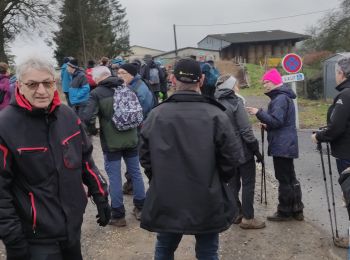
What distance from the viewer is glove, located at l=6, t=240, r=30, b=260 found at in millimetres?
2648

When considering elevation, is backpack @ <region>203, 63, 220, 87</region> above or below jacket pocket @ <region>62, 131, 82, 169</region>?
above

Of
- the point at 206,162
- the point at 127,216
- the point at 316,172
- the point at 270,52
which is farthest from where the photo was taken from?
the point at 270,52

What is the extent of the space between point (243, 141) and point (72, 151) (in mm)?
2684

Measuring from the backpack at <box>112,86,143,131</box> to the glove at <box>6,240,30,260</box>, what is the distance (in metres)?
2.70

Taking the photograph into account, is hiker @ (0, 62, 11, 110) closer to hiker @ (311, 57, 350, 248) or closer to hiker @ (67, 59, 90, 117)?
hiker @ (67, 59, 90, 117)

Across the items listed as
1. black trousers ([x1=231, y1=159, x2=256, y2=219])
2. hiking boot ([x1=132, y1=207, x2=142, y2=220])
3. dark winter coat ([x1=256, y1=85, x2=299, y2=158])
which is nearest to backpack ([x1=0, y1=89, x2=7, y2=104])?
hiking boot ([x1=132, y1=207, x2=142, y2=220])

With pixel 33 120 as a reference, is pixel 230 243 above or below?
below

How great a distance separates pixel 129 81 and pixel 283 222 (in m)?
2.74

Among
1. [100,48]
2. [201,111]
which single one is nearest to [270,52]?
[100,48]

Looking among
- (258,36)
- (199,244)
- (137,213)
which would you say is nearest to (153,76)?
(137,213)

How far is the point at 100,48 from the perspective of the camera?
173ft

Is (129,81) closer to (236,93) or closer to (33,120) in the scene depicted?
(236,93)

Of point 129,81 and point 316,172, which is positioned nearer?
point 129,81

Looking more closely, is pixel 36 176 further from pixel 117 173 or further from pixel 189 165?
pixel 117 173
